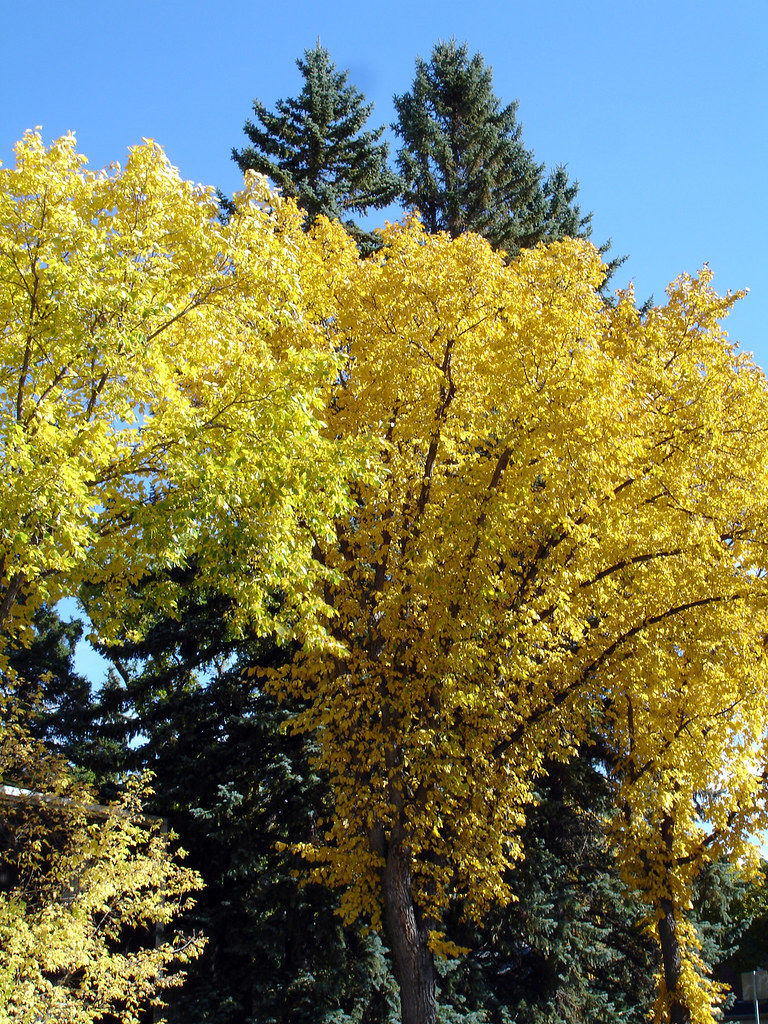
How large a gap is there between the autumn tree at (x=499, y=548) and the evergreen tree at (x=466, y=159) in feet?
42.2

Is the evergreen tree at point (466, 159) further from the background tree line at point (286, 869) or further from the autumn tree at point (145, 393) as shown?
the autumn tree at point (145, 393)

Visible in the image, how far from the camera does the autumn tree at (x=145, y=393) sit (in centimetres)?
632

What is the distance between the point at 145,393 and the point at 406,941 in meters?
6.09

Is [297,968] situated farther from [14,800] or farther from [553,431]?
[553,431]

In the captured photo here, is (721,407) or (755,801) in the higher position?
(721,407)

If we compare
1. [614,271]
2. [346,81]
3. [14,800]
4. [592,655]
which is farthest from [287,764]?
[614,271]

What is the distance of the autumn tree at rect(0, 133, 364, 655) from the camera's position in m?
6.32

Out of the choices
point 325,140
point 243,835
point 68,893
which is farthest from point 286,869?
point 325,140

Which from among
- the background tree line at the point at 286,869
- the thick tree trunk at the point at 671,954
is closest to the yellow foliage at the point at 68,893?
the background tree line at the point at 286,869

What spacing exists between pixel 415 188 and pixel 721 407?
16.0 metres

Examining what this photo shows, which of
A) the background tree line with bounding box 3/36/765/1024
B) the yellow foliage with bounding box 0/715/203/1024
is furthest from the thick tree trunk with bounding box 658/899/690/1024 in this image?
the yellow foliage with bounding box 0/715/203/1024

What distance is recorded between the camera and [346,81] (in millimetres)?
21688

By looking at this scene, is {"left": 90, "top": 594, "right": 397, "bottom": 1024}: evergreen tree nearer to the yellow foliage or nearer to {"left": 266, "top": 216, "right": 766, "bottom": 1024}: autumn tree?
the yellow foliage

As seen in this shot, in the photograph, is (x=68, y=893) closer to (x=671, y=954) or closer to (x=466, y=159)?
(x=671, y=954)
